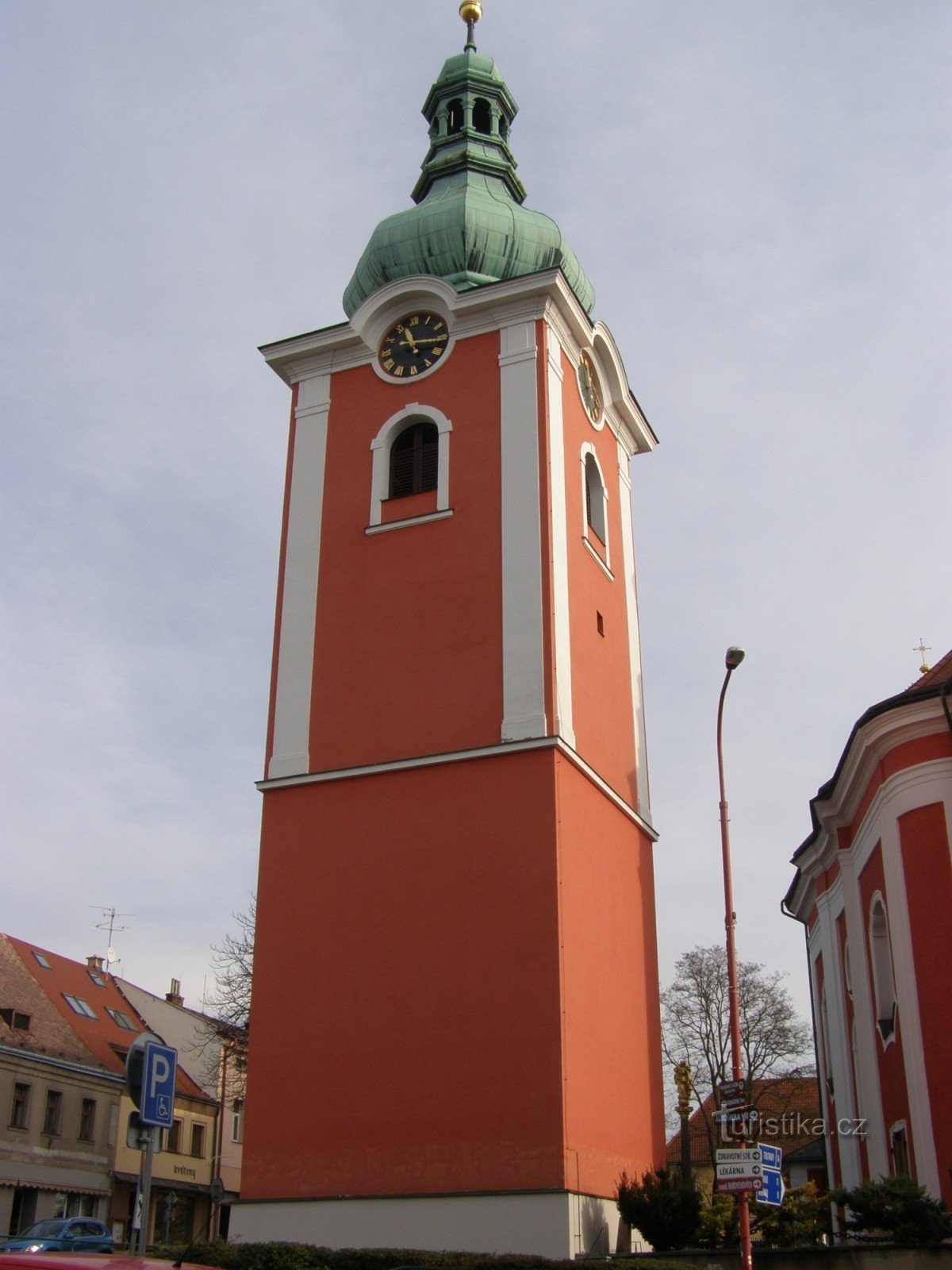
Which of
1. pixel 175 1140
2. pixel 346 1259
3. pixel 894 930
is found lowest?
pixel 346 1259

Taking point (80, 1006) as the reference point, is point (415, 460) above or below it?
above

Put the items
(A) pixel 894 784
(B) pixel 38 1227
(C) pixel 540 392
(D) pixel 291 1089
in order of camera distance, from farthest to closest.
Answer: (B) pixel 38 1227
(C) pixel 540 392
(A) pixel 894 784
(D) pixel 291 1089

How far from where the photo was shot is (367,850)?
727 inches

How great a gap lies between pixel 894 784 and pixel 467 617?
20.8 ft

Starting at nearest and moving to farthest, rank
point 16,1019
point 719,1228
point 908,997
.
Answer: point 719,1228 → point 908,997 → point 16,1019

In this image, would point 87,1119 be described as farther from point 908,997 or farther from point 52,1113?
point 908,997

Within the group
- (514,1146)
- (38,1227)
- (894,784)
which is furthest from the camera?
(38,1227)

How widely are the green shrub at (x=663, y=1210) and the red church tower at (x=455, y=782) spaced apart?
491 mm

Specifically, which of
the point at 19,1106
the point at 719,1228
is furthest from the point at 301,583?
the point at 19,1106

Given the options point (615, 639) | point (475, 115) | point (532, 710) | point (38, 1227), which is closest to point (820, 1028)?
point (615, 639)

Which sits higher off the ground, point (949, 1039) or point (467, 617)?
point (467, 617)

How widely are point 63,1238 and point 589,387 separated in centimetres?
1670

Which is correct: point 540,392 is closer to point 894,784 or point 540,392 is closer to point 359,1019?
point 894,784

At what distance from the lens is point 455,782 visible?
18.4 meters
